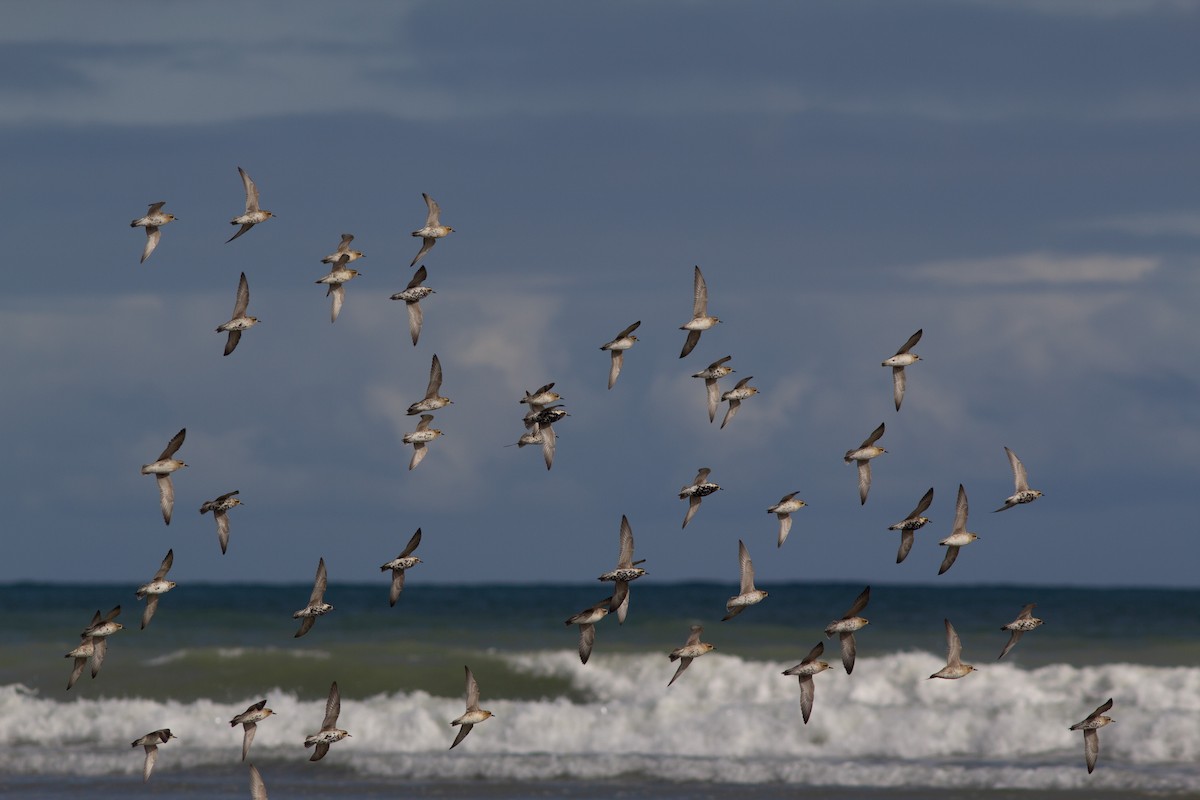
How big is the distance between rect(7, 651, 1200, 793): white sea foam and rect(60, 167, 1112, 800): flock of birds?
16.2ft

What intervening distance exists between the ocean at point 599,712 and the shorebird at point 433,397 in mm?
7669

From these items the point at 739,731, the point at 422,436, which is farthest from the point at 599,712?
the point at 422,436

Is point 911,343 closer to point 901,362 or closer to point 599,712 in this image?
point 901,362

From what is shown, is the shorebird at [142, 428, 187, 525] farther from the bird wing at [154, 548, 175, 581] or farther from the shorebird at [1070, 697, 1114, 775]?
the shorebird at [1070, 697, 1114, 775]

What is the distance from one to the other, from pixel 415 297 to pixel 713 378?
602 centimetres

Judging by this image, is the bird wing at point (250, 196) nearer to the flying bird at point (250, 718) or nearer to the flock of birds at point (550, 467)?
the flock of birds at point (550, 467)

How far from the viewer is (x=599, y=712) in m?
46.9

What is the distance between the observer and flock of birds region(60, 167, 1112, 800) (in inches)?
1292

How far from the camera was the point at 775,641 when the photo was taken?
65062mm

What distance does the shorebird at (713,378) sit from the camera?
121 ft

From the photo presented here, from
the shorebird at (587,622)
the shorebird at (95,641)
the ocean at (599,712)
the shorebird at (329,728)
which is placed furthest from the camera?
the ocean at (599,712)

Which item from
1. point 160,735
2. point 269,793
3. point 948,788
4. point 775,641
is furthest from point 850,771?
point 775,641

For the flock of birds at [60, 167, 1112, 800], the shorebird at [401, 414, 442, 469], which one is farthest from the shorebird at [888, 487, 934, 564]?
the shorebird at [401, 414, 442, 469]

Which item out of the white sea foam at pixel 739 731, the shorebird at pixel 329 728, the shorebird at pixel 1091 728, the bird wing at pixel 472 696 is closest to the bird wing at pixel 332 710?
the shorebird at pixel 329 728
